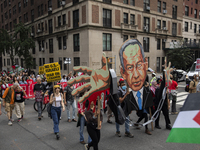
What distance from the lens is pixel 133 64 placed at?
5590 millimetres

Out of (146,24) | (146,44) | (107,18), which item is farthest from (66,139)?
(146,24)

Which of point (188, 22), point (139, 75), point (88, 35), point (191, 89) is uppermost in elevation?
point (188, 22)

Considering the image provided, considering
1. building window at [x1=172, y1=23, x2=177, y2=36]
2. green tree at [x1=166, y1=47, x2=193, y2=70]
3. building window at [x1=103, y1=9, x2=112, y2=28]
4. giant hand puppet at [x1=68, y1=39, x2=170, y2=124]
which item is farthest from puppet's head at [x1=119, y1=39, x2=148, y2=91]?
building window at [x1=172, y1=23, x2=177, y2=36]

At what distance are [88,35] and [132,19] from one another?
29.0 ft

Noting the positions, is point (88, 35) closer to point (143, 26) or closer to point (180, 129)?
point (143, 26)

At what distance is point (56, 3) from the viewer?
29.2m

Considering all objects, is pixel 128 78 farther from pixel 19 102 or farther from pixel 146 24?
pixel 146 24

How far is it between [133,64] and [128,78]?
1.53ft

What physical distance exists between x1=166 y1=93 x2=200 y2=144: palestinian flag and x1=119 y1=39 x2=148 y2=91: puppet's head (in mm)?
3240

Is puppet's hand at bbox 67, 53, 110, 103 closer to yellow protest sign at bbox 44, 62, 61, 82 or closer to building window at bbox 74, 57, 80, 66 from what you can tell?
yellow protest sign at bbox 44, 62, 61, 82

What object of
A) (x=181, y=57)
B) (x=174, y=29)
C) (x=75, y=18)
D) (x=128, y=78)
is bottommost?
(x=128, y=78)

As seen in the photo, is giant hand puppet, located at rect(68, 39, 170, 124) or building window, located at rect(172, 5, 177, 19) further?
building window, located at rect(172, 5, 177, 19)

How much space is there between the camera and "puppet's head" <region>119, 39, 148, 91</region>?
5469 mm

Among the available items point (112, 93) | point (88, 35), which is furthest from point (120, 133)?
point (88, 35)
